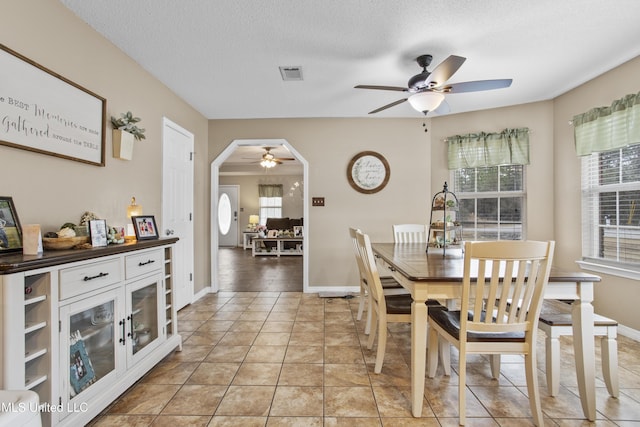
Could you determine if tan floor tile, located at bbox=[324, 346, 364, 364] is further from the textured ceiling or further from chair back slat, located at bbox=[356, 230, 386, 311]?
the textured ceiling

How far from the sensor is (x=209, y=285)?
4.38 m

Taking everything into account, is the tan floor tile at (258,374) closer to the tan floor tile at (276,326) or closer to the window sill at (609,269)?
the tan floor tile at (276,326)

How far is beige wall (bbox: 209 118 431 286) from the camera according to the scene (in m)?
4.36

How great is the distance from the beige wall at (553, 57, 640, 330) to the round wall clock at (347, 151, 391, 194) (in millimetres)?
1997

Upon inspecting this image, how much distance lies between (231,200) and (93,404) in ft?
29.0

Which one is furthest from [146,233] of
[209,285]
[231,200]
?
[231,200]

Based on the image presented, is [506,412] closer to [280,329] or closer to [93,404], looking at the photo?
[280,329]

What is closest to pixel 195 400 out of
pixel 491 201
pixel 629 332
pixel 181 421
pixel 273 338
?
pixel 181 421

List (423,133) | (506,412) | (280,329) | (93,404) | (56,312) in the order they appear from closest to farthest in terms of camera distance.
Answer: (56,312), (93,404), (506,412), (280,329), (423,133)

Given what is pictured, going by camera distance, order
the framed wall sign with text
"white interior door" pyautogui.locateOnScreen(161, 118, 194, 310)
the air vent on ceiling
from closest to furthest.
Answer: the framed wall sign with text
the air vent on ceiling
"white interior door" pyautogui.locateOnScreen(161, 118, 194, 310)

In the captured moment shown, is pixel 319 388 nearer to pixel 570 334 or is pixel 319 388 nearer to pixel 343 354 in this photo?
pixel 343 354

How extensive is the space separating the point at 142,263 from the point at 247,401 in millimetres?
1117

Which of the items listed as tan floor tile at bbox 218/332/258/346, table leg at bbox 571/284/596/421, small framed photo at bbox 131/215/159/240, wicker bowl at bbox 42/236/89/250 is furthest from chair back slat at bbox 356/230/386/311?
wicker bowl at bbox 42/236/89/250

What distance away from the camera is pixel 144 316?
2.19m
